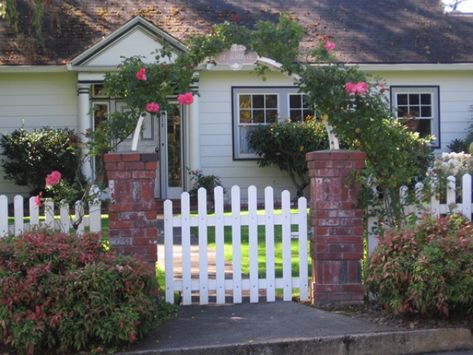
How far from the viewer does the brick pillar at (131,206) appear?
6328 millimetres

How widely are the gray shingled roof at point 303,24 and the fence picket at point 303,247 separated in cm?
933

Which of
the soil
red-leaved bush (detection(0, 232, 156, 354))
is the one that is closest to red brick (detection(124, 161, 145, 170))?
red-leaved bush (detection(0, 232, 156, 354))

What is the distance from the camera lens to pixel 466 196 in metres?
6.71

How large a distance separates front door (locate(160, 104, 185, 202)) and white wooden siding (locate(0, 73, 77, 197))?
1.92 metres

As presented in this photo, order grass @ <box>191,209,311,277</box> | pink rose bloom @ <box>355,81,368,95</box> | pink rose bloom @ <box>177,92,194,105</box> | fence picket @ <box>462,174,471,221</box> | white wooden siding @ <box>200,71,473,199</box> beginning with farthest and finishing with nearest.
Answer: white wooden siding @ <box>200,71,473,199</box> < grass @ <box>191,209,311,277</box> < fence picket @ <box>462,174,471,221</box> < pink rose bloom @ <box>177,92,194,105</box> < pink rose bloom @ <box>355,81,368,95</box>

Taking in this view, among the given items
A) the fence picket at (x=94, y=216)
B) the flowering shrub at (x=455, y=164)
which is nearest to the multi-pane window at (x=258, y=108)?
the flowering shrub at (x=455, y=164)

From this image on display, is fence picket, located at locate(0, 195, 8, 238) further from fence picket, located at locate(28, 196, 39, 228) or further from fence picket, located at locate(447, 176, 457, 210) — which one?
fence picket, located at locate(447, 176, 457, 210)

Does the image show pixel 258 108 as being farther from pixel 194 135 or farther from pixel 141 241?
pixel 141 241

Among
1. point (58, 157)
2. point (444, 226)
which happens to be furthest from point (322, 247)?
point (58, 157)

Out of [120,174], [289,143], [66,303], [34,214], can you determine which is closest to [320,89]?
[120,174]

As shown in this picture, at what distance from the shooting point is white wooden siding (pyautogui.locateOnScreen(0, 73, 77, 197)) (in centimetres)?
1489

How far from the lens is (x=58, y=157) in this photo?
13820 mm

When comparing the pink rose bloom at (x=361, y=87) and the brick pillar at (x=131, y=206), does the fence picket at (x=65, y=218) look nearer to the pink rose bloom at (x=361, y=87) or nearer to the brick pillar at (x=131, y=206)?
the brick pillar at (x=131, y=206)

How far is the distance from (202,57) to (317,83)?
1.10 m
